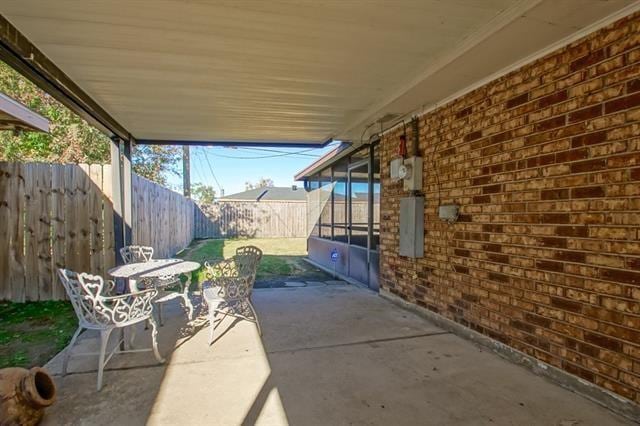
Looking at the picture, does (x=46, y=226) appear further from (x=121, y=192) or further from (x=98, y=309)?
(x=98, y=309)

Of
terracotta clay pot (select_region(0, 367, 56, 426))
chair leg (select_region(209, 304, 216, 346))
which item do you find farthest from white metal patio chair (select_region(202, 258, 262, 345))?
terracotta clay pot (select_region(0, 367, 56, 426))

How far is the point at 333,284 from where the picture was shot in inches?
249

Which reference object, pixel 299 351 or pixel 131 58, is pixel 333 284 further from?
pixel 131 58

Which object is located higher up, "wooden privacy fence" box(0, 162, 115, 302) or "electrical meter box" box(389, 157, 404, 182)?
"electrical meter box" box(389, 157, 404, 182)

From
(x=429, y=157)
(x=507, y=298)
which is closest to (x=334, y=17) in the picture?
(x=429, y=157)

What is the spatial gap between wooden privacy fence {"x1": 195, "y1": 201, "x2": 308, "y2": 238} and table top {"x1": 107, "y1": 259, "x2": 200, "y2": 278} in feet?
41.0

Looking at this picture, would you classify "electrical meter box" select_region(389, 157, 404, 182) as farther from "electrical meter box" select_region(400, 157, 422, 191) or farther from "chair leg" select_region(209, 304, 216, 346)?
"chair leg" select_region(209, 304, 216, 346)

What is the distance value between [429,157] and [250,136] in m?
3.05

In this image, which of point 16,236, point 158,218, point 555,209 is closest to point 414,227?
point 555,209

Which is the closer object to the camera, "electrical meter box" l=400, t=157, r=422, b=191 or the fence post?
"electrical meter box" l=400, t=157, r=422, b=191

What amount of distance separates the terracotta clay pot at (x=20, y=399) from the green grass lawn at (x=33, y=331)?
3.80 feet

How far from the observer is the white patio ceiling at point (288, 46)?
7.02 feet

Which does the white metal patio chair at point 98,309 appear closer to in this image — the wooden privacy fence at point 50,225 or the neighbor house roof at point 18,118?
the neighbor house roof at point 18,118

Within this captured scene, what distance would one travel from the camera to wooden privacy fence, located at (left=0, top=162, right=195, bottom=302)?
4.65 meters
